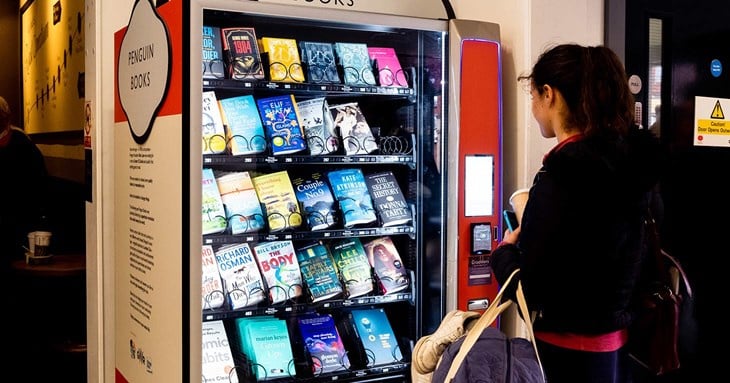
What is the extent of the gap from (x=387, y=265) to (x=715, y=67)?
173 centimetres

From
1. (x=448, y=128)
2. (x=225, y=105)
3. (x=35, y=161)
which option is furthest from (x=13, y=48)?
(x=448, y=128)

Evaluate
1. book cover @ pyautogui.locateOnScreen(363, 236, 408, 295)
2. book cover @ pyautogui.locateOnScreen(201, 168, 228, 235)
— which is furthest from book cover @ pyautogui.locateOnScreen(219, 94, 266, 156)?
book cover @ pyautogui.locateOnScreen(363, 236, 408, 295)

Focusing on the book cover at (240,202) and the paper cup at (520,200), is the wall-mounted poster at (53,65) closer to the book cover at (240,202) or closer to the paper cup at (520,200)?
the book cover at (240,202)

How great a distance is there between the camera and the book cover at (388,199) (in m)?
2.92

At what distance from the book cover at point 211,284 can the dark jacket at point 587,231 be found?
1088mm

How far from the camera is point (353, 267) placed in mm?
2934

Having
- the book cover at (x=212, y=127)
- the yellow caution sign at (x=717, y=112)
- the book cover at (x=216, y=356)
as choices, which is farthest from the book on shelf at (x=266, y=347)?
the yellow caution sign at (x=717, y=112)

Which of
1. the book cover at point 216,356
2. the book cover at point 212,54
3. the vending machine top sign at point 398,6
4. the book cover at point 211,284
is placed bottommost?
the book cover at point 216,356

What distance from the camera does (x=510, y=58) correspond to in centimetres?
292

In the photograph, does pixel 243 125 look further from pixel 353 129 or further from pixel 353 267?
pixel 353 267

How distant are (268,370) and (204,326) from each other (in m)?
0.29

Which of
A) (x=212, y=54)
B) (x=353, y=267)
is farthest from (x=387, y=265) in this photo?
(x=212, y=54)

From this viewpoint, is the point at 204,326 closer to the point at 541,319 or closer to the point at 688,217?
the point at 541,319

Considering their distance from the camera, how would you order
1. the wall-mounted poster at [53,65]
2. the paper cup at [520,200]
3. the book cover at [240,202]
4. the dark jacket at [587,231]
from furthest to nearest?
the wall-mounted poster at [53,65], the book cover at [240,202], the paper cup at [520,200], the dark jacket at [587,231]
